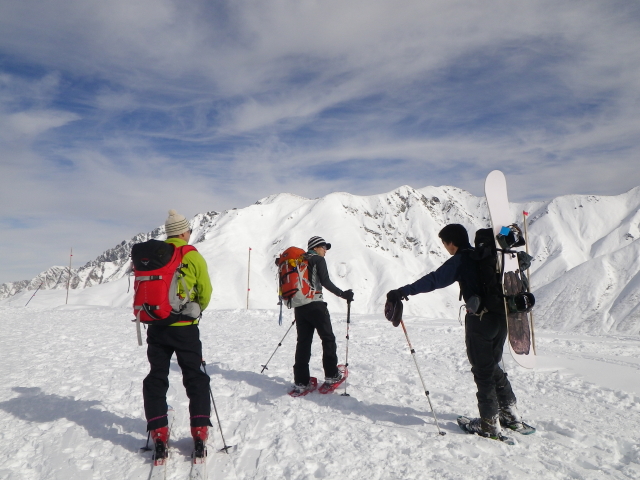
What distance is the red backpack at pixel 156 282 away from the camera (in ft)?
13.4

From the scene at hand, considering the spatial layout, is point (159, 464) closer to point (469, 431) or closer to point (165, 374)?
point (165, 374)

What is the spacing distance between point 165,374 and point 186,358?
0.36 m

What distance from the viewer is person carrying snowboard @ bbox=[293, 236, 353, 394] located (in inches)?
252

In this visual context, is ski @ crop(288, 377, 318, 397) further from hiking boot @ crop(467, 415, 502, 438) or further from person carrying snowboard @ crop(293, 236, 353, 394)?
hiking boot @ crop(467, 415, 502, 438)

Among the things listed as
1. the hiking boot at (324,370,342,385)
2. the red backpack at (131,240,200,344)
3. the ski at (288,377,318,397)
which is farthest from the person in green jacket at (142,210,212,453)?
the hiking boot at (324,370,342,385)

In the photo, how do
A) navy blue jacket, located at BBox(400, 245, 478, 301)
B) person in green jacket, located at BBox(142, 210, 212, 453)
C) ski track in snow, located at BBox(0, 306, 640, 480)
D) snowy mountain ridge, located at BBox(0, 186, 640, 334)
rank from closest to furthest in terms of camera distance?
ski track in snow, located at BBox(0, 306, 640, 480) → person in green jacket, located at BBox(142, 210, 212, 453) → navy blue jacket, located at BBox(400, 245, 478, 301) → snowy mountain ridge, located at BBox(0, 186, 640, 334)

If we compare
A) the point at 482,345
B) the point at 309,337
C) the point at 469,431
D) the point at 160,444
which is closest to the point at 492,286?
the point at 482,345

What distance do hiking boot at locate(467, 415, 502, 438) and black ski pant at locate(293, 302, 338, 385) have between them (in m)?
2.41

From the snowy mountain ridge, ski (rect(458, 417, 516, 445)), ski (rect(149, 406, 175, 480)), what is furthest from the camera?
the snowy mountain ridge

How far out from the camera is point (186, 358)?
171 inches

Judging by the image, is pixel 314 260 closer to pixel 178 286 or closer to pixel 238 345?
pixel 178 286

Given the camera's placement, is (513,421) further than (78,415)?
No

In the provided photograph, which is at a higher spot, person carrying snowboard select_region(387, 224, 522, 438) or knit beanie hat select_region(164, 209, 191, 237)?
knit beanie hat select_region(164, 209, 191, 237)

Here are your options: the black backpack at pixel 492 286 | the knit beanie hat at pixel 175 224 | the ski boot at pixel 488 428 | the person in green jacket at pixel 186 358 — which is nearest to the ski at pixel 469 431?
the ski boot at pixel 488 428
